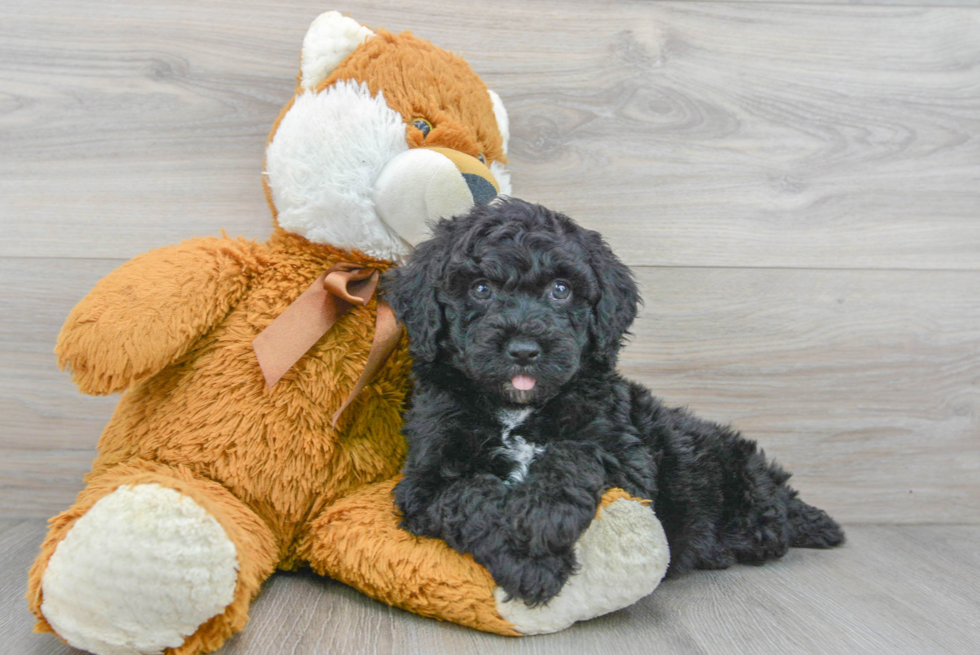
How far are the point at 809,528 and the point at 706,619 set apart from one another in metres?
0.40

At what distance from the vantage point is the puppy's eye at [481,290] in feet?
3.33

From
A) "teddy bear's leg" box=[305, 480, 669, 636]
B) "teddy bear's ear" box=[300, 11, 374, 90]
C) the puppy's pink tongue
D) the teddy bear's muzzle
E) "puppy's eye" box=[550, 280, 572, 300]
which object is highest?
"teddy bear's ear" box=[300, 11, 374, 90]

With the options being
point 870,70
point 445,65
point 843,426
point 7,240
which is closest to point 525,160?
point 445,65

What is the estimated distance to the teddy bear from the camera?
3.28 feet

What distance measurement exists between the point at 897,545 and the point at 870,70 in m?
1.03

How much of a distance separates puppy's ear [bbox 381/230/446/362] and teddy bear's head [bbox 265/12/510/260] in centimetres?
11

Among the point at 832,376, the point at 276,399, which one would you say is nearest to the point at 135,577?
the point at 276,399

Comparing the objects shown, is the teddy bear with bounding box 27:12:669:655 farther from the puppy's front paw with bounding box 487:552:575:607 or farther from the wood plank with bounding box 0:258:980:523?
the wood plank with bounding box 0:258:980:523

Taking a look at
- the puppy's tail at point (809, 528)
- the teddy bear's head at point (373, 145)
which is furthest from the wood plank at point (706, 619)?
the teddy bear's head at point (373, 145)

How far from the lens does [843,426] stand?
1.69 meters

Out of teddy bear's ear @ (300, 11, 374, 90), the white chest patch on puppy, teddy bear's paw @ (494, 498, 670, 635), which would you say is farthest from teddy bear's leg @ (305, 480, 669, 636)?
teddy bear's ear @ (300, 11, 374, 90)

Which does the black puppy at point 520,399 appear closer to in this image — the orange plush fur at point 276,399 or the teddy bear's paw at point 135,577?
the orange plush fur at point 276,399

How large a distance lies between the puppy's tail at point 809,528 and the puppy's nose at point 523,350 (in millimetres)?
705

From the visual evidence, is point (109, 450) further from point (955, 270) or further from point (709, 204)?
point (955, 270)
